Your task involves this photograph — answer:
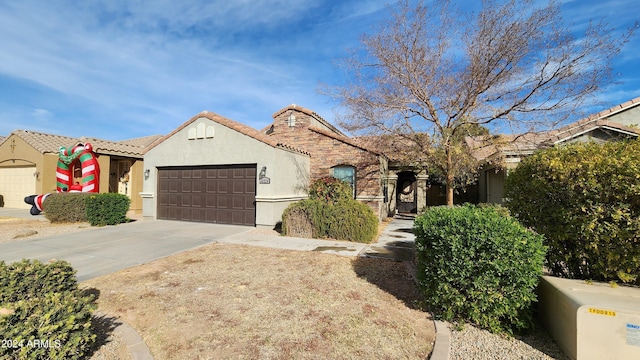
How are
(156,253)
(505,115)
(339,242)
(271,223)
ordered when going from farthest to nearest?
(271,223) < (505,115) < (339,242) < (156,253)

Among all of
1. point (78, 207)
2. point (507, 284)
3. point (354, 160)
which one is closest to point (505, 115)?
point (354, 160)

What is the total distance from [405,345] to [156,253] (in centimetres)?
641

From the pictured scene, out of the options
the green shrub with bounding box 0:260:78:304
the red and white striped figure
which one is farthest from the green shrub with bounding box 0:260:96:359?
the red and white striped figure

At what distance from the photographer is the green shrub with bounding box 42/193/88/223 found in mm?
11141

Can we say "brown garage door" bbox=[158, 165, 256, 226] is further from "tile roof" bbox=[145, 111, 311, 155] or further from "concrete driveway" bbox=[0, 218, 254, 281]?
"tile roof" bbox=[145, 111, 311, 155]

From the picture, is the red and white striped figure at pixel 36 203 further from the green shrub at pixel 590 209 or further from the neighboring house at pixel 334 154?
the green shrub at pixel 590 209

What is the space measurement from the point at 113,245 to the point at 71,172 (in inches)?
376

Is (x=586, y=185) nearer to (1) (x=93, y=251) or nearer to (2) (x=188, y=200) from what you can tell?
(1) (x=93, y=251)

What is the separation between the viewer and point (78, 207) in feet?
37.0

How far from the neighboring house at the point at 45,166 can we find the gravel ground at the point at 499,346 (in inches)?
709

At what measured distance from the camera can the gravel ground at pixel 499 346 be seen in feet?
9.57

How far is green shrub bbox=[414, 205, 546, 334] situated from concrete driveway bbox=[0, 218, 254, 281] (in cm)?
625

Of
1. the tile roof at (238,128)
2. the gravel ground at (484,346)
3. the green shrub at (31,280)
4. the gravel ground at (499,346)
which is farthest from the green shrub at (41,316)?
the tile roof at (238,128)

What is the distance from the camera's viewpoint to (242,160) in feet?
37.4
